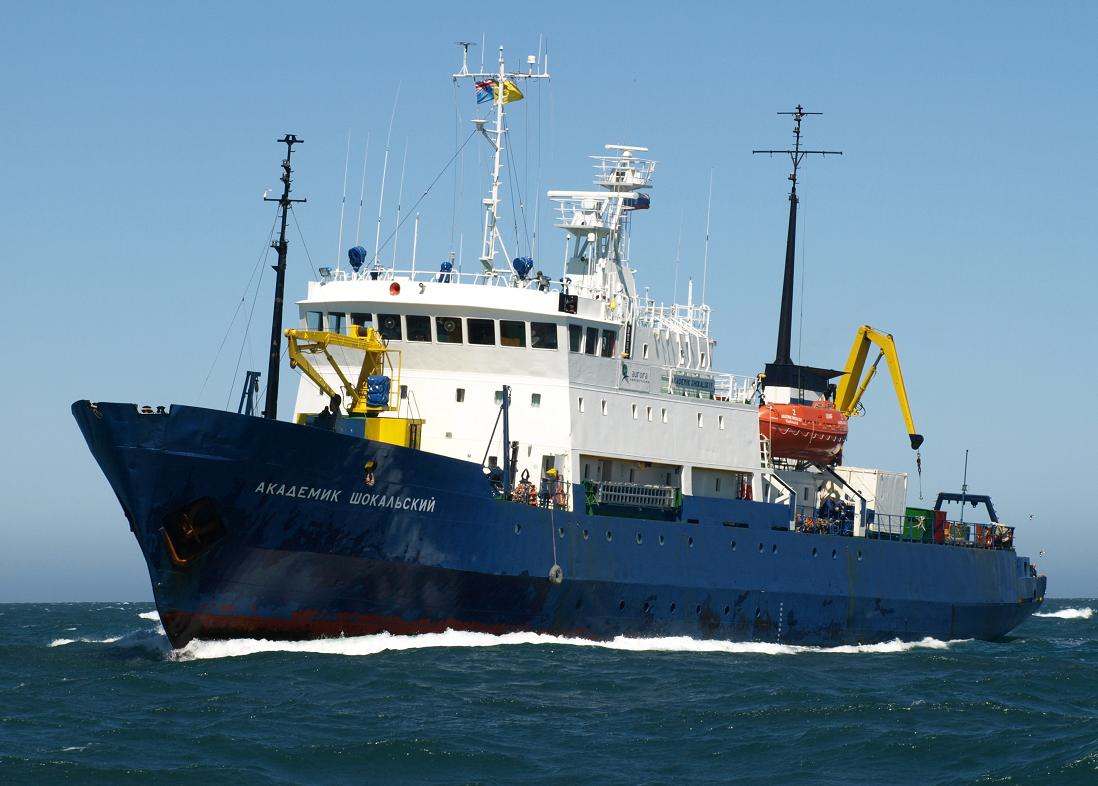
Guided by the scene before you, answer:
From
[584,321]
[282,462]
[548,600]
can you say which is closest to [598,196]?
[584,321]

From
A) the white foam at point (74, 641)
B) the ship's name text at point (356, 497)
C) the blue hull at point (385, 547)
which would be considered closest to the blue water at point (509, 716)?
the white foam at point (74, 641)

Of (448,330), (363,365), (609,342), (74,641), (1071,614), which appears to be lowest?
(74,641)

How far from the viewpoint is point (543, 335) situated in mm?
29125

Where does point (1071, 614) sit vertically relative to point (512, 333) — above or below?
below

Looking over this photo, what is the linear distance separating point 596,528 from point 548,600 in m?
1.76

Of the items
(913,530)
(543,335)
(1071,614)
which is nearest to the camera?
(543,335)

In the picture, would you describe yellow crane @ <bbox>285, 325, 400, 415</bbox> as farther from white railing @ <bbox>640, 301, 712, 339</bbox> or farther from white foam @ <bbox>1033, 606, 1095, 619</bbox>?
white foam @ <bbox>1033, 606, 1095, 619</bbox>

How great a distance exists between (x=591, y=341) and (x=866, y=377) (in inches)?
514

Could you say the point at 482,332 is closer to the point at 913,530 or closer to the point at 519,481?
the point at 519,481

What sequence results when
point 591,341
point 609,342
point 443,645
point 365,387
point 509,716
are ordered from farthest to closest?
point 609,342 → point 591,341 → point 365,387 → point 443,645 → point 509,716

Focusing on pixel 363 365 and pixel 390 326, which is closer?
pixel 363 365

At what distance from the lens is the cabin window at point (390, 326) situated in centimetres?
2909

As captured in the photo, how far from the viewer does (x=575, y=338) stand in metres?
29.5

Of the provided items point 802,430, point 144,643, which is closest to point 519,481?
point 144,643
